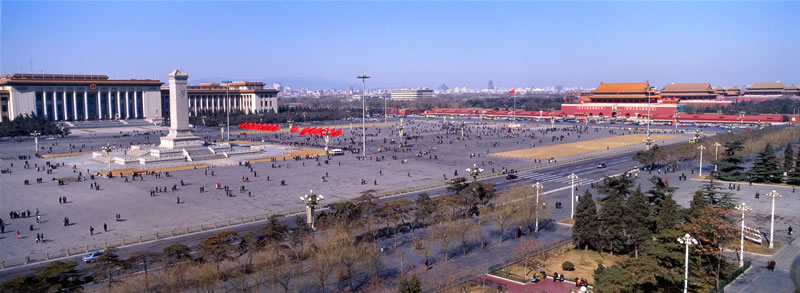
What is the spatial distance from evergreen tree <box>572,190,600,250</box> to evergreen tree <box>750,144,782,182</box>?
26298 mm

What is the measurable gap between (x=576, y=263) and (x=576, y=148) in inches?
1939

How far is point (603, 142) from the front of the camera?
262 feet

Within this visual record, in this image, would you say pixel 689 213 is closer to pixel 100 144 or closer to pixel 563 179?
pixel 563 179

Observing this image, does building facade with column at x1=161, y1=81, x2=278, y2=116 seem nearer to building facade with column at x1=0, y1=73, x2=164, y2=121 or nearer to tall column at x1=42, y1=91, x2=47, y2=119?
building facade with column at x1=0, y1=73, x2=164, y2=121

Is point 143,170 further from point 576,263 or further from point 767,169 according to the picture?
point 767,169

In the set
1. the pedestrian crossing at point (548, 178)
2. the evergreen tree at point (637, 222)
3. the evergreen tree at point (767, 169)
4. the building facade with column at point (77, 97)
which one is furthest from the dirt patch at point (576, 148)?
the building facade with column at point (77, 97)

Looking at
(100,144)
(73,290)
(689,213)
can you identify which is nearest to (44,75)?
(100,144)

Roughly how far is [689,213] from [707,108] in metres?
118

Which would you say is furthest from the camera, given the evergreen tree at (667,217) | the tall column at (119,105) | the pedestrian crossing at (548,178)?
the tall column at (119,105)

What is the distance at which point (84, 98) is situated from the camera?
365ft

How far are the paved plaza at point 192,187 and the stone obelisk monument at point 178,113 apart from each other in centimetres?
682

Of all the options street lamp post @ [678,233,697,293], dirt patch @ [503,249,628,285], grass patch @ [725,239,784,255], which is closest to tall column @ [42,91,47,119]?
dirt patch @ [503,249,628,285]

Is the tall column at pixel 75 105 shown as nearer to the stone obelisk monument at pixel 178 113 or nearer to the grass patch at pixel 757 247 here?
the stone obelisk monument at pixel 178 113

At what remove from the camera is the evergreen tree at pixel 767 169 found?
44719mm
